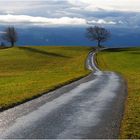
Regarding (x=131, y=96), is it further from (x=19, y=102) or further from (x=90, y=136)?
(x=90, y=136)

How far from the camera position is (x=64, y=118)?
22859mm

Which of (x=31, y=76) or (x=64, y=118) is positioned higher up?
(x=64, y=118)

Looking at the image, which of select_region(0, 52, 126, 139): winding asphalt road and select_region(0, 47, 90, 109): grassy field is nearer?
A: select_region(0, 52, 126, 139): winding asphalt road

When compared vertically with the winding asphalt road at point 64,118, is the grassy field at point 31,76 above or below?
below

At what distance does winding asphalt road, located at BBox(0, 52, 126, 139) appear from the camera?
19031 millimetres

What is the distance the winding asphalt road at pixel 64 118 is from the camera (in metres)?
19.0

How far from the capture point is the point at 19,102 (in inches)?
1148

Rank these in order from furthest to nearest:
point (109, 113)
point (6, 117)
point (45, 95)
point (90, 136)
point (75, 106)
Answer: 1. point (45, 95)
2. point (75, 106)
3. point (109, 113)
4. point (6, 117)
5. point (90, 136)

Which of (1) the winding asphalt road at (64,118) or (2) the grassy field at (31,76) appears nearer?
(1) the winding asphalt road at (64,118)

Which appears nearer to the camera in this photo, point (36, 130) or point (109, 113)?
point (36, 130)

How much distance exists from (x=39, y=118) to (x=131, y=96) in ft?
44.2

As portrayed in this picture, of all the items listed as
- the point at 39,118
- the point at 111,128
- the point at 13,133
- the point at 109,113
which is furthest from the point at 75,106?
the point at 13,133

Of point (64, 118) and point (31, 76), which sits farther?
point (31, 76)

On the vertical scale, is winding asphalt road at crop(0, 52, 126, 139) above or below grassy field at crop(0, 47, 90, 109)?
above
